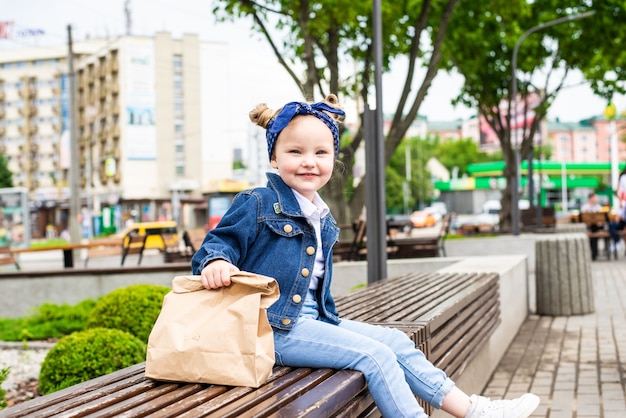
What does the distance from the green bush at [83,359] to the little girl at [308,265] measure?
218 cm

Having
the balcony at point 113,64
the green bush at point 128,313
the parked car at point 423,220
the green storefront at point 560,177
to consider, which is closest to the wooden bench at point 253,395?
the green bush at point 128,313

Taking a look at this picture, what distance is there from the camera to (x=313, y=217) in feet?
10.4

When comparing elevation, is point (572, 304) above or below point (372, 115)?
below

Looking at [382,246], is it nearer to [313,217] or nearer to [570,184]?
[313,217]

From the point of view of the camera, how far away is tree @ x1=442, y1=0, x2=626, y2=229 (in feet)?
66.5

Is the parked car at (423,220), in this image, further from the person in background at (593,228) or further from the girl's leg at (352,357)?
the girl's leg at (352,357)

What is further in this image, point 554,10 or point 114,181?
point 114,181

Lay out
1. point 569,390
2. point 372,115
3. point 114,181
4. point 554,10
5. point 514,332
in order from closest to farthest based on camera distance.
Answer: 1. point 569,390
2. point 372,115
3. point 514,332
4. point 554,10
5. point 114,181

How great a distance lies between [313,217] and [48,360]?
257cm

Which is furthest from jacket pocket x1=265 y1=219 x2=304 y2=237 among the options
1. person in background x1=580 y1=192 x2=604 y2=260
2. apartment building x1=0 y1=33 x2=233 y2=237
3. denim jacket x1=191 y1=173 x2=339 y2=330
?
apartment building x1=0 y1=33 x2=233 y2=237

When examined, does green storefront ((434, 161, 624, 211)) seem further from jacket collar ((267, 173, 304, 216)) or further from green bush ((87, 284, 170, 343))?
jacket collar ((267, 173, 304, 216))

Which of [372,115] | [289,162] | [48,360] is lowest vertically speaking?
[48,360]

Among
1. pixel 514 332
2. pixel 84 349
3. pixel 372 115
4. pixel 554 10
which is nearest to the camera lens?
pixel 84 349

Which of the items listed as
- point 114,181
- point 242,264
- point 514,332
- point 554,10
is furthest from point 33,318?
point 114,181
